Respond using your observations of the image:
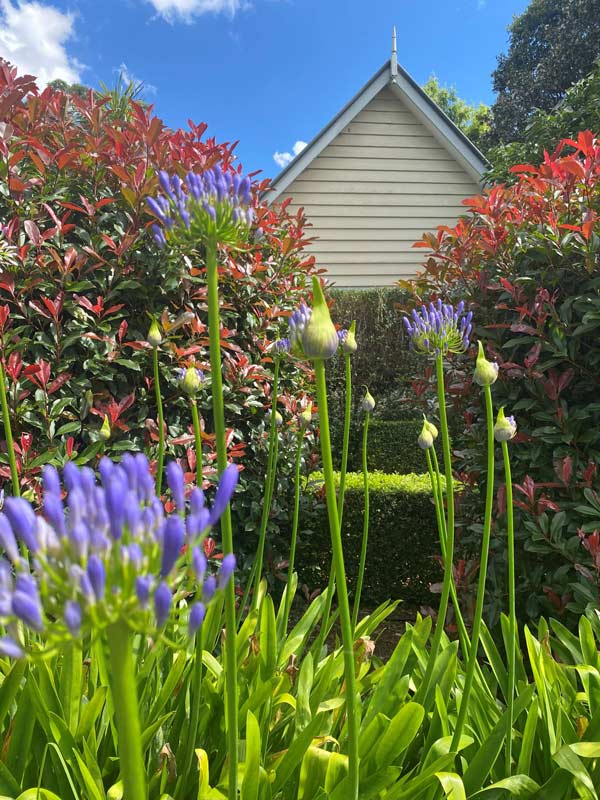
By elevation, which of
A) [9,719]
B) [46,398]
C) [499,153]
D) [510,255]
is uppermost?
[499,153]

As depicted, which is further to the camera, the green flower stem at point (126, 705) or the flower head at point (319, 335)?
the flower head at point (319, 335)

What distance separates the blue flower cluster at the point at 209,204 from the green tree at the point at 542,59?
25.3m

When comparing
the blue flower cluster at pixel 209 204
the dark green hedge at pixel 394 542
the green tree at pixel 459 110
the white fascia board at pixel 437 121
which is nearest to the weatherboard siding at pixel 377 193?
the white fascia board at pixel 437 121

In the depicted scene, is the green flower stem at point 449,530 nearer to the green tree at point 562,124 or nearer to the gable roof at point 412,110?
A: the gable roof at point 412,110

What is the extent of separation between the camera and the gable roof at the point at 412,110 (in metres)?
9.42

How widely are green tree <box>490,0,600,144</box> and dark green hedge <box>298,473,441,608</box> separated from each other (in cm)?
2265

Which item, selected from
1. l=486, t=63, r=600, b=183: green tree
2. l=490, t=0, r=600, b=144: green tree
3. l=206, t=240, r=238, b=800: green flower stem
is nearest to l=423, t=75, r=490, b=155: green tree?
l=490, t=0, r=600, b=144: green tree

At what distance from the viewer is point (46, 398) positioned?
95.6 inches

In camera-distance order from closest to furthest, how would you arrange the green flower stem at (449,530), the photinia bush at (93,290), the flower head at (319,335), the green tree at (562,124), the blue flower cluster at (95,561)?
the blue flower cluster at (95,561)
the flower head at (319,335)
the green flower stem at (449,530)
the photinia bush at (93,290)
the green tree at (562,124)

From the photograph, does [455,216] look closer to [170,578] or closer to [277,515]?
[277,515]

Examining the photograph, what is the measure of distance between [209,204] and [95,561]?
2.23 feet

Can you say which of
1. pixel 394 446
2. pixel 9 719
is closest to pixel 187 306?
pixel 9 719

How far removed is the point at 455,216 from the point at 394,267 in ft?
4.96

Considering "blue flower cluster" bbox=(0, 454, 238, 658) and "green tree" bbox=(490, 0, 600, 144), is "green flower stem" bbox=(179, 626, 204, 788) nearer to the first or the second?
"blue flower cluster" bbox=(0, 454, 238, 658)
